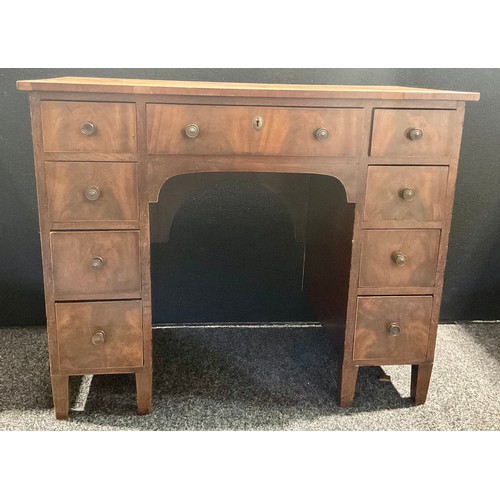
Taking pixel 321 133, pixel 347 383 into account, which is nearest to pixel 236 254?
pixel 347 383

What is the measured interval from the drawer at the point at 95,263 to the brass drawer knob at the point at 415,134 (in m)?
0.72

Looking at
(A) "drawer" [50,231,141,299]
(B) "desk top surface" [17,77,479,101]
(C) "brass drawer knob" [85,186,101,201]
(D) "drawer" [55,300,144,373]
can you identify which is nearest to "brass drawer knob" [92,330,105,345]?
(D) "drawer" [55,300,144,373]

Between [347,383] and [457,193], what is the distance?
2.89 ft

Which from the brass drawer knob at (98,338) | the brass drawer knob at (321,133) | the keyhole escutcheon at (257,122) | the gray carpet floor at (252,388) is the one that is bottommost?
the gray carpet floor at (252,388)

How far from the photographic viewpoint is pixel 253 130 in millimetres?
1305

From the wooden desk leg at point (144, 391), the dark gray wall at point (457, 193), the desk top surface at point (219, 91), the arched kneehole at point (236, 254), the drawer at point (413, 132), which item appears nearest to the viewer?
the desk top surface at point (219, 91)

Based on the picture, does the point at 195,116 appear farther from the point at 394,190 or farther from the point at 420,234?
the point at 420,234

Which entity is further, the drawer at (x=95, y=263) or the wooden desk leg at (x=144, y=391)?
the wooden desk leg at (x=144, y=391)

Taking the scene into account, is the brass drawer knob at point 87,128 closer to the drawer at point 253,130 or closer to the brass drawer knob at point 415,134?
the drawer at point 253,130

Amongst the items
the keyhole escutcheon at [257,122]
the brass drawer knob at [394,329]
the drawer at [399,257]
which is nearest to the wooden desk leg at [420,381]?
the brass drawer knob at [394,329]

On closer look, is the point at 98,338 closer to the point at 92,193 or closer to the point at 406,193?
the point at 92,193

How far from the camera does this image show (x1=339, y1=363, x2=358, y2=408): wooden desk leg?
59.4 inches

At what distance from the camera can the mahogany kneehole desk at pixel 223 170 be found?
1.27m

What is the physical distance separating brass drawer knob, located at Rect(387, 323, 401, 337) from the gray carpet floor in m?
0.23
